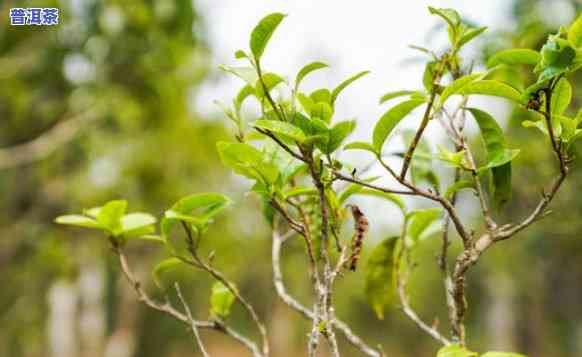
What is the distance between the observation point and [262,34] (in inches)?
23.7

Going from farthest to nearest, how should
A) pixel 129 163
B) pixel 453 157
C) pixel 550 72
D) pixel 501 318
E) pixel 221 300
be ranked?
pixel 501 318 → pixel 129 163 → pixel 221 300 → pixel 453 157 → pixel 550 72

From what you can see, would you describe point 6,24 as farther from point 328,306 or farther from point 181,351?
point 181,351

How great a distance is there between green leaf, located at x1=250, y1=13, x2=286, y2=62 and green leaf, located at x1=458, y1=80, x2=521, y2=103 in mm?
211

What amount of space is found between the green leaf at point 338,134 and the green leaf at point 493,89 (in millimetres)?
125

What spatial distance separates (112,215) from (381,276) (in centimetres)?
41

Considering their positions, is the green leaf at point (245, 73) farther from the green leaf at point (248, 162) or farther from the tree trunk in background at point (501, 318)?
the tree trunk in background at point (501, 318)

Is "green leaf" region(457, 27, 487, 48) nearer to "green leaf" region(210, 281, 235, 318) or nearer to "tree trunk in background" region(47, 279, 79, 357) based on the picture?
"green leaf" region(210, 281, 235, 318)

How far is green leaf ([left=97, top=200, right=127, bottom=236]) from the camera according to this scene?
2.52ft

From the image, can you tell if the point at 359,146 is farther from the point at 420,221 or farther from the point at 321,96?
the point at 420,221

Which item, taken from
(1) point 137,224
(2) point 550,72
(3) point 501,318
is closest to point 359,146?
(2) point 550,72

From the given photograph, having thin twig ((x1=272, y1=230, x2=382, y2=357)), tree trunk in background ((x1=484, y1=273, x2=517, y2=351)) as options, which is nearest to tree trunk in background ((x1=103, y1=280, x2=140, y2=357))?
tree trunk in background ((x1=484, y1=273, x2=517, y2=351))

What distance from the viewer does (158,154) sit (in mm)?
7086

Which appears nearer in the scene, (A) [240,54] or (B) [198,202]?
(A) [240,54]

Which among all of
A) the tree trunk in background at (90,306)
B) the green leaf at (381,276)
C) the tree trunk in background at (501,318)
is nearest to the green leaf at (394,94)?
the green leaf at (381,276)
